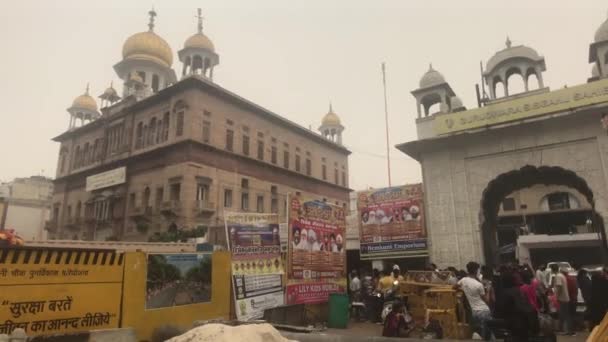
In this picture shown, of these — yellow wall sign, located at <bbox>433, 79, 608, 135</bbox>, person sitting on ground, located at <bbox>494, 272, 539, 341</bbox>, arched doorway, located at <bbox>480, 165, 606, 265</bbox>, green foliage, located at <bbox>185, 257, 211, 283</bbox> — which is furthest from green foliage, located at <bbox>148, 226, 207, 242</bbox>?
person sitting on ground, located at <bbox>494, 272, 539, 341</bbox>

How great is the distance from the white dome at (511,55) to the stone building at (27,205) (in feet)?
169

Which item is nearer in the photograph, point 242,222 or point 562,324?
point 562,324

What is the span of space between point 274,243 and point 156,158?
847 inches

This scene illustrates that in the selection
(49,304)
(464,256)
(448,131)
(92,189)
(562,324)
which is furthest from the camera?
(92,189)

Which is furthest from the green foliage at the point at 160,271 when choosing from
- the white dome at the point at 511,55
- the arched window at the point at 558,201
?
the arched window at the point at 558,201

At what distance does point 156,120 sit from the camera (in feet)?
104

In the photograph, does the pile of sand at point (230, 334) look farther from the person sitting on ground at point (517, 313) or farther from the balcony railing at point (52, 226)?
the balcony railing at point (52, 226)

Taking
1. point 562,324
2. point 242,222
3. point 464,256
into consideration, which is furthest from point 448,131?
point 242,222

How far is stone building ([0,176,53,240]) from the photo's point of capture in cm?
4966

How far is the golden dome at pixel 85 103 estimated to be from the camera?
145ft

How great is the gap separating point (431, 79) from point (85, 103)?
40.1 metres

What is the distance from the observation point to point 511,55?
16281mm

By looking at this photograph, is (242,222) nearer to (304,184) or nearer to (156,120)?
(156,120)

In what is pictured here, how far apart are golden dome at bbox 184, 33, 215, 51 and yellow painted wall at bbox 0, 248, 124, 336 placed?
29.8 m
